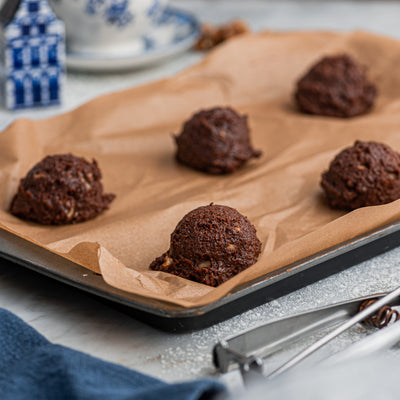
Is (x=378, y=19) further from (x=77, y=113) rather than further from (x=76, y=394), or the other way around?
(x=76, y=394)

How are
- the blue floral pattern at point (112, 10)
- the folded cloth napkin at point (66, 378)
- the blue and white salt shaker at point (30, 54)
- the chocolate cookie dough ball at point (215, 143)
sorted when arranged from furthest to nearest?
the blue floral pattern at point (112, 10) < the blue and white salt shaker at point (30, 54) < the chocolate cookie dough ball at point (215, 143) < the folded cloth napkin at point (66, 378)

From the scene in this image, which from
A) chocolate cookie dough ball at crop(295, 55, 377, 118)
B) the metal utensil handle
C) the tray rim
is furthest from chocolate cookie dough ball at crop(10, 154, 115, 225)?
chocolate cookie dough ball at crop(295, 55, 377, 118)

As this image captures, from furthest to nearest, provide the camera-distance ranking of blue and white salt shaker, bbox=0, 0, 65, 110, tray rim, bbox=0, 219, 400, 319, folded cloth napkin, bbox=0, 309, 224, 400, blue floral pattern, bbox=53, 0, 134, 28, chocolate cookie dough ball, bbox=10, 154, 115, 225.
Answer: blue floral pattern, bbox=53, 0, 134, 28 → blue and white salt shaker, bbox=0, 0, 65, 110 → chocolate cookie dough ball, bbox=10, 154, 115, 225 → tray rim, bbox=0, 219, 400, 319 → folded cloth napkin, bbox=0, 309, 224, 400

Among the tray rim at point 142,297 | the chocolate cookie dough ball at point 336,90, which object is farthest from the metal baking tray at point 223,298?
the chocolate cookie dough ball at point 336,90

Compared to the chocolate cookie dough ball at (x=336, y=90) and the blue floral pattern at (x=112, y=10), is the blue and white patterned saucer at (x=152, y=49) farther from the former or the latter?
the chocolate cookie dough ball at (x=336, y=90)

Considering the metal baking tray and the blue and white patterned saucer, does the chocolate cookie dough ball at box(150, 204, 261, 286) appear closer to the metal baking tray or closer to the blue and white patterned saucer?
the metal baking tray

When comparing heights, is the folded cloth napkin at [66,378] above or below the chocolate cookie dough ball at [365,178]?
below

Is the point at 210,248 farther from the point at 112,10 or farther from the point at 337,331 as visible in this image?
the point at 112,10
